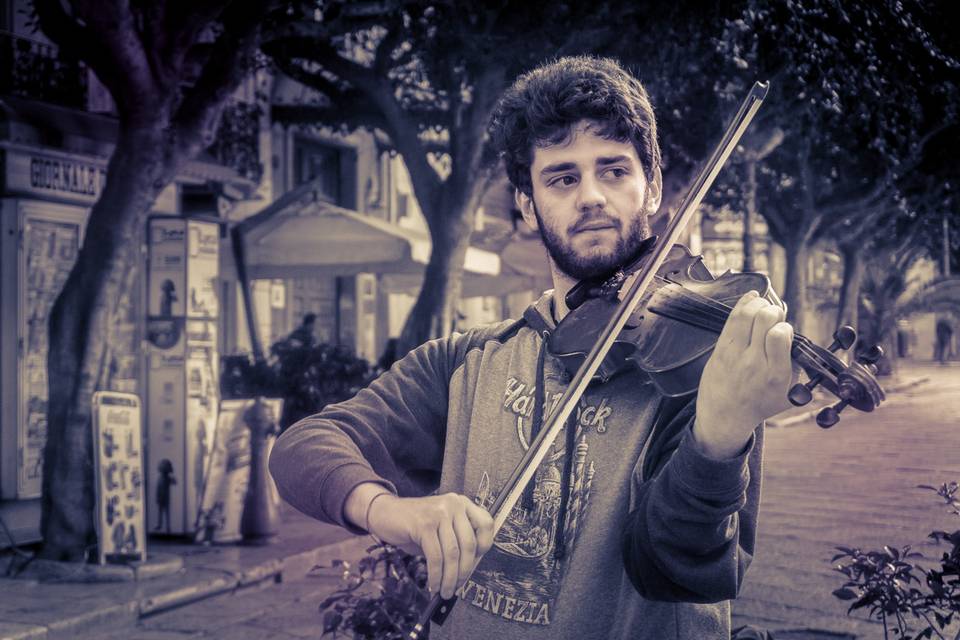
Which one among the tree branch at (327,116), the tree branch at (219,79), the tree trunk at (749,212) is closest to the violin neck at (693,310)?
the tree branch at (219,79)

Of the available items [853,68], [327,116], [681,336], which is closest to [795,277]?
[327,116]

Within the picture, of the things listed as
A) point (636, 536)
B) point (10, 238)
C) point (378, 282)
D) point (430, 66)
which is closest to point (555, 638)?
point (636, 536)

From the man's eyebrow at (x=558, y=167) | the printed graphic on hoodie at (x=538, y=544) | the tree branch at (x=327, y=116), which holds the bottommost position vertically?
the printed graphic on hoodie at (x=538, y=544)

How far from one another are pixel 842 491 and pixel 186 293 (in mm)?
5092

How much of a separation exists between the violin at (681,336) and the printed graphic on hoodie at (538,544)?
0.37 ft

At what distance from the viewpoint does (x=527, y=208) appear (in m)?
2.12

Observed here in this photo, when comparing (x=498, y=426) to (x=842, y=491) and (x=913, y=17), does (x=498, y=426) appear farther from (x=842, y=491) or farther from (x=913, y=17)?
(x=842, y=491)

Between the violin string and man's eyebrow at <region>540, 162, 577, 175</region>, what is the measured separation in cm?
29

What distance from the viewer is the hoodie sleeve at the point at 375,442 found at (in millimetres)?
1674

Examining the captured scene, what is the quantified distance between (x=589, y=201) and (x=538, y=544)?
1.94 feet

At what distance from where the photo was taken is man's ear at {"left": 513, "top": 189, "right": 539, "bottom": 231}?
2.08 metres

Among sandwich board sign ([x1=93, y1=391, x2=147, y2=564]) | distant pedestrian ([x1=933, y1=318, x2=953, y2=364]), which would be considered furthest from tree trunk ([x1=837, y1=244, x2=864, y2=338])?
sandwich board sign ([x1=93, y1=391, x2=147, y2=564])

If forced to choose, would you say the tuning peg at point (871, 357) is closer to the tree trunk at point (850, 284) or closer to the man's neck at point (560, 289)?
the man's neck at point (560, 289)

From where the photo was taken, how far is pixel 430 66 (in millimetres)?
10906
